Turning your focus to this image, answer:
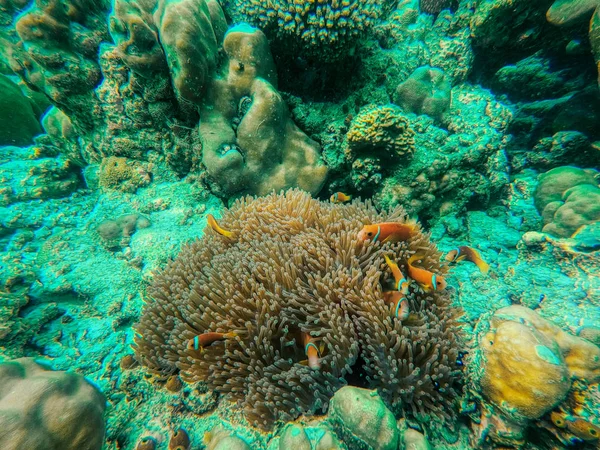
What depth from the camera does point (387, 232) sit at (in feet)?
8.32

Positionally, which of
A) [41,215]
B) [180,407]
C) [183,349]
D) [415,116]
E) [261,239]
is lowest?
[180,407]

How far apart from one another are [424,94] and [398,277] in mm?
4052

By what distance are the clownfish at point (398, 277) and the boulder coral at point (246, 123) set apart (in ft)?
8.72

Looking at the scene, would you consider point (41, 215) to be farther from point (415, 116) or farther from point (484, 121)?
point (484, 121)

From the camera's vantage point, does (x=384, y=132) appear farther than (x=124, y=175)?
No

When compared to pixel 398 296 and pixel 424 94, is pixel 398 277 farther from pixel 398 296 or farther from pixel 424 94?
pixel 424 94

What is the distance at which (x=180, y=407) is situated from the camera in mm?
2357

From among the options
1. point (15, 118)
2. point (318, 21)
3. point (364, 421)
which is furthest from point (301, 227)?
point (15, 118)

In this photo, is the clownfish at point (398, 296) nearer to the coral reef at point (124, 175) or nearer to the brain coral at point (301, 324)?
the brain coral at point (301, 324)

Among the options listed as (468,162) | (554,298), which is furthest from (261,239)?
(468,162)

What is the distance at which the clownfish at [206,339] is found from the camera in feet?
6.98

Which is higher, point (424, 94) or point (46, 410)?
point (424, 94)

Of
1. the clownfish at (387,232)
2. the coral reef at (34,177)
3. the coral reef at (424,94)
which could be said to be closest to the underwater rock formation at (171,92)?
the coral reef at (34,177)

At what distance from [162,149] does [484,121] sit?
6079 mm
